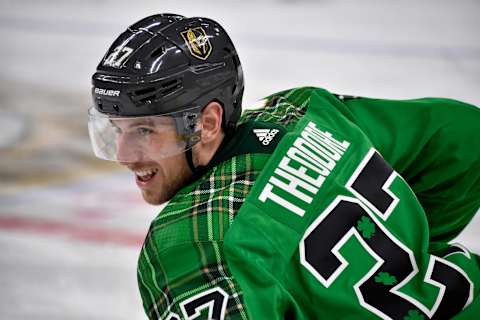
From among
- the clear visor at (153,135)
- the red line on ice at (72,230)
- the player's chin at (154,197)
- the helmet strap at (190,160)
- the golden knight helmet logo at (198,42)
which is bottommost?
the red line on ice at (72,230)

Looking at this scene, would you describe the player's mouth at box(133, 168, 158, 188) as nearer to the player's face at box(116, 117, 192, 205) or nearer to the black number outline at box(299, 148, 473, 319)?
the player's face at box(116, 117, 192, 205)

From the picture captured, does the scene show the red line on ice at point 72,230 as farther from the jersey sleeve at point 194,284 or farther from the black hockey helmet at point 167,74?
the jersey sleeve at point 194,284

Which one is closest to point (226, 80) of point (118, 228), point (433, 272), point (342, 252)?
point (342, 252)

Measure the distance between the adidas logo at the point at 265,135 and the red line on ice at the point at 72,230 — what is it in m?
0.95

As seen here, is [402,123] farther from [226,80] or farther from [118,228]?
[118,228]

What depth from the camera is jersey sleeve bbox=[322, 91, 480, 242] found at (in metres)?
2.08

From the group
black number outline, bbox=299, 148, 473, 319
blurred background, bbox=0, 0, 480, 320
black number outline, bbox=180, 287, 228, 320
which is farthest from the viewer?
blurred background, bbox=0, 0, 480, 320

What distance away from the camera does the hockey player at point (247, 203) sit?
1615mm

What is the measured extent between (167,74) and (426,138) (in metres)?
0.70

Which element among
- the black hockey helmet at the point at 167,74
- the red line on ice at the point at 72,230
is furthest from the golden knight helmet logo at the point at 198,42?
the red line on ice at the point at 72,230

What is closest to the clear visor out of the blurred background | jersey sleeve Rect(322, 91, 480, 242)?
jersey sleeve Rect(322, 91, 480, 242)

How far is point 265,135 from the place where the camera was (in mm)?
1822

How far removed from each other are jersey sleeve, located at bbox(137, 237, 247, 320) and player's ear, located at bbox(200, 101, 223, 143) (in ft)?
0.91

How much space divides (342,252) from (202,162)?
13.6 inches
